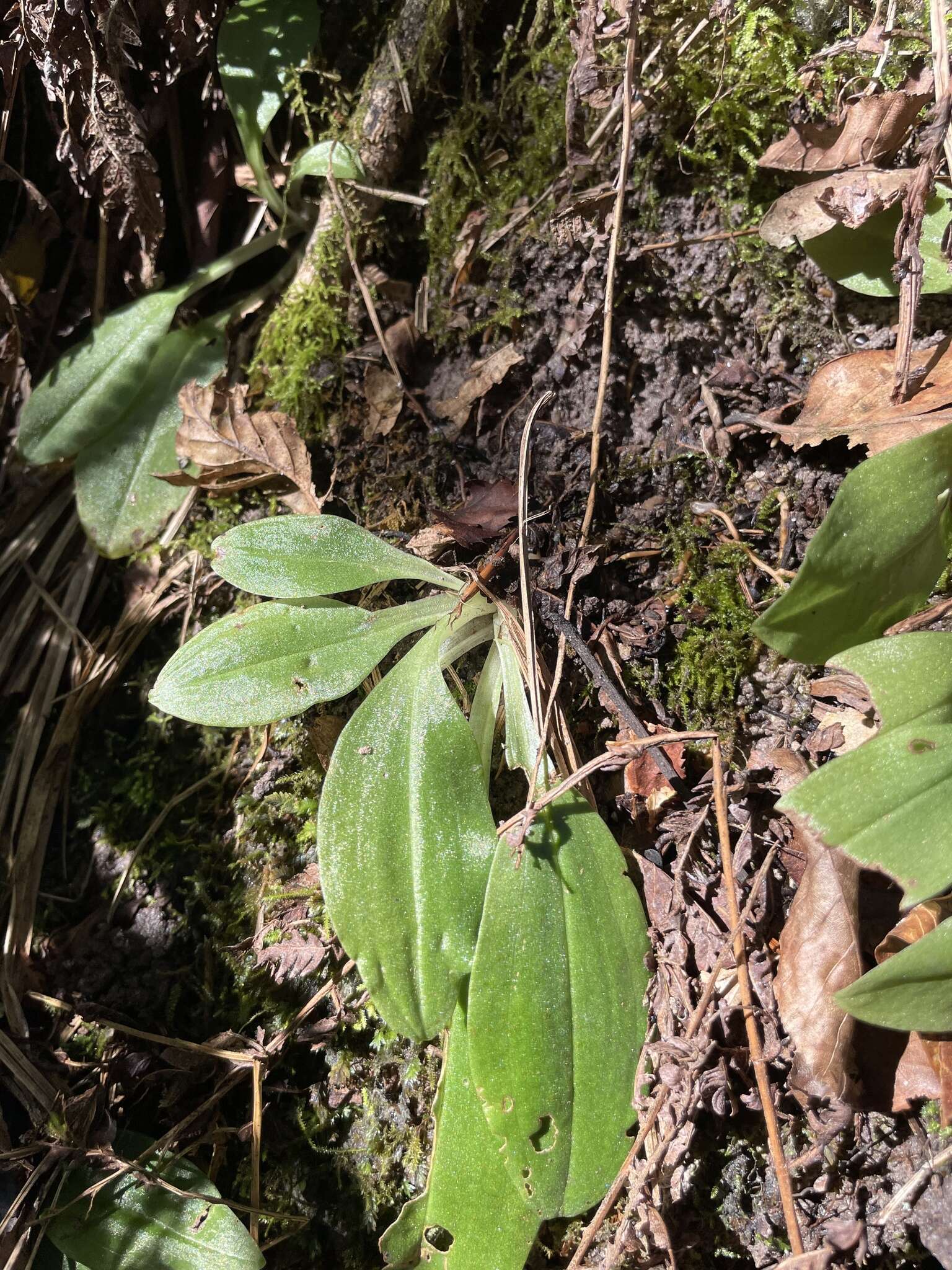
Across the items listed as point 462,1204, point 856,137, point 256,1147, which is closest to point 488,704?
point 462,1204

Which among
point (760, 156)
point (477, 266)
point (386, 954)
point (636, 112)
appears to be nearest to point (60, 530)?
point (477, 266)

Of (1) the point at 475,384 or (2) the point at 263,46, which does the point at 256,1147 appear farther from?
(2) the point at 263,46

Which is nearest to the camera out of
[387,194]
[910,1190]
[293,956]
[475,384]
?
[910,1190]

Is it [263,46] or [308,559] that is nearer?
[308,559]

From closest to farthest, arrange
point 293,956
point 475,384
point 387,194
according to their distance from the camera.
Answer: point 293,956 → point 475,384 → point 387,194

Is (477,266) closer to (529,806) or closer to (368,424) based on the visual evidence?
(368,424)

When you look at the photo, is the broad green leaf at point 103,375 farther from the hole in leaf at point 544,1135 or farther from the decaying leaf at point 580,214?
the hole in leaf at point 544,1135

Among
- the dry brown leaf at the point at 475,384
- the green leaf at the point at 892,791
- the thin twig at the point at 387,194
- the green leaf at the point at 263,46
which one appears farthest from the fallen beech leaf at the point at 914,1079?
the green leaf at the point at 263,46
